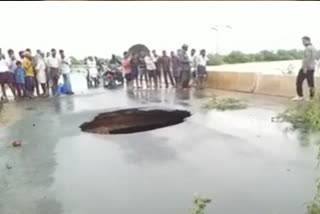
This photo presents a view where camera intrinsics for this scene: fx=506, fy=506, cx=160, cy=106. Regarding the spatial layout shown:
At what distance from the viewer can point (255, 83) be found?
16016mm

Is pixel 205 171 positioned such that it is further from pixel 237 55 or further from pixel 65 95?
pixel 237 55

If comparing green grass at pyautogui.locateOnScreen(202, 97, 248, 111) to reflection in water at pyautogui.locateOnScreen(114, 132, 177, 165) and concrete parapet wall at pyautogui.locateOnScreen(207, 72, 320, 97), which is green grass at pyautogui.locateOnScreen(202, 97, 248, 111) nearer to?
concrete parapet wall at pyautogui.locateOnScreen(207, 72, 320, 97)

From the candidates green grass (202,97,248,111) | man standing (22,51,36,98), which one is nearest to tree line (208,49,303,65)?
man standing (22,51,36,98)

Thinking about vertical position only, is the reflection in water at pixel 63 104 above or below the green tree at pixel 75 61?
below

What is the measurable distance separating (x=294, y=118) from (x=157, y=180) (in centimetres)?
467

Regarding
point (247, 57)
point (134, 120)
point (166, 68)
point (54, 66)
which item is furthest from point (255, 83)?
point (247, 57)

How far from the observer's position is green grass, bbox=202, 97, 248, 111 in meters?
12.9

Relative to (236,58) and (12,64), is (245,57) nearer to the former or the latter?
(236,58)

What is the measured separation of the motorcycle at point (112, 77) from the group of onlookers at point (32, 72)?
3.68 m

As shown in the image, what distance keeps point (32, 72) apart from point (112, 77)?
5.60 metres

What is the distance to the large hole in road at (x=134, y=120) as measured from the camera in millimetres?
11634

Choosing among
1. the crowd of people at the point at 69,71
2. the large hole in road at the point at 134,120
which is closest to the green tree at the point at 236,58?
the crowd of people at the point at 69,71

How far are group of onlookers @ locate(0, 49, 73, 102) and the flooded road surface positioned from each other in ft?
16.8

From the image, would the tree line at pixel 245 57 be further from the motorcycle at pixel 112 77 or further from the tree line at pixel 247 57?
the motorcycle at pixel 112 77
